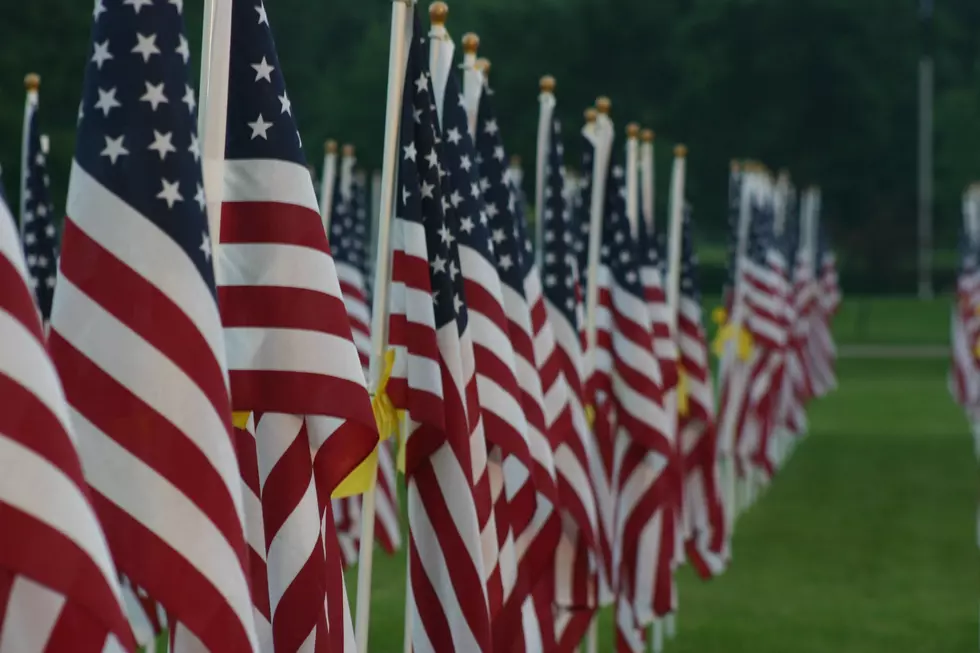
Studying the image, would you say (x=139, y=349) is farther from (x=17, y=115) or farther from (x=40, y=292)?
(x=17, y=115)

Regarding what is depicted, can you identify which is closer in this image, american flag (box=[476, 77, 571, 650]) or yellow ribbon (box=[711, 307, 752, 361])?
american flag (box=[476, 77, 571, 650])

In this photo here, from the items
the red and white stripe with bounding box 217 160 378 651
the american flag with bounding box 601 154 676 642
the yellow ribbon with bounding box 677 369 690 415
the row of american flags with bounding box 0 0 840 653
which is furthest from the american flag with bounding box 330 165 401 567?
the red and white stripe with bounding box 217 160 378 651

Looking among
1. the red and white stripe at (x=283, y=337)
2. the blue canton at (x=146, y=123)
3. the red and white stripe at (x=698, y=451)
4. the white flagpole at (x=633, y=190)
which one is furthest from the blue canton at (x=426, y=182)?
the red and white stripe at (x=698, y=451)

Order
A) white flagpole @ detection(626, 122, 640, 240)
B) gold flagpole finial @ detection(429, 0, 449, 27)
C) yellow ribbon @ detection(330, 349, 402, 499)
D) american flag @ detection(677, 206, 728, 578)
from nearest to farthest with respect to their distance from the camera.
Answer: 1. yellow ribbon @ detection(330, 349, 402, 499)
2. gold flagpole finial @ detection(429, 0, 449, 27)
3. white flagpole @ detection(626, 122, 640, 240)
4. american flag @ detection(677, 206, 728, 578)

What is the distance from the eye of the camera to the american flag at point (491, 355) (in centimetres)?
707

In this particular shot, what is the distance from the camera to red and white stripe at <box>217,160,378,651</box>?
5.10 m

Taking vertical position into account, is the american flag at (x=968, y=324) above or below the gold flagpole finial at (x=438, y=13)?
below

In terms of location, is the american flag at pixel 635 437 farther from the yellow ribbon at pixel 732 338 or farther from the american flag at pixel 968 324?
the american flag at pixel 968 324

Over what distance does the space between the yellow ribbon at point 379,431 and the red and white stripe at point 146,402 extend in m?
1.65

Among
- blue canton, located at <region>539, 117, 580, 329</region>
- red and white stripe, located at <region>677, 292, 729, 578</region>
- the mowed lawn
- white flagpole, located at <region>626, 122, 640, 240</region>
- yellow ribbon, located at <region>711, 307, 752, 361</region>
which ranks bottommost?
the mowed lawn

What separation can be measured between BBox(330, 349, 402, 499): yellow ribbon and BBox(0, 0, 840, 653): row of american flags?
1cm

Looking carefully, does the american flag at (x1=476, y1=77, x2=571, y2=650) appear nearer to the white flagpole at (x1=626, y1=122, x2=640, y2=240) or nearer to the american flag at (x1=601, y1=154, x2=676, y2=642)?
the american flag at (x1=601, y1=154, x2=676, y2=642)

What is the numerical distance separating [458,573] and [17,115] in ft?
136

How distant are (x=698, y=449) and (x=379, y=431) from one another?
7341mm
